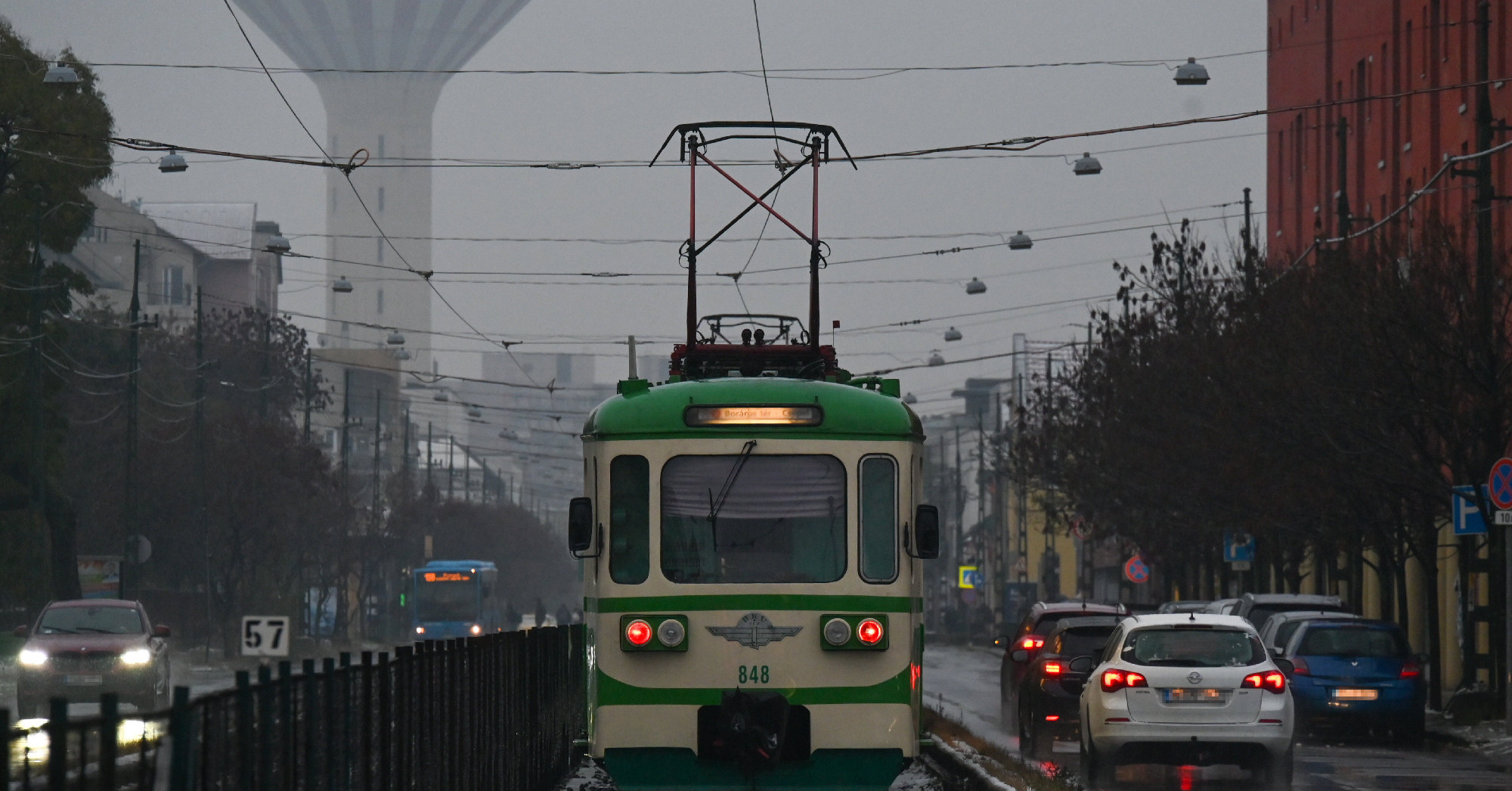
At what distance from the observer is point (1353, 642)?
86.3ft

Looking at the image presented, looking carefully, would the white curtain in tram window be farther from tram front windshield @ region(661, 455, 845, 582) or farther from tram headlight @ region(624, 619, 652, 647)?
tram headlight @ region(624, 619, 652, 647)

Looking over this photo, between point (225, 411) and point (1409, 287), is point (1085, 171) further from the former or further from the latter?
point (225, 411)

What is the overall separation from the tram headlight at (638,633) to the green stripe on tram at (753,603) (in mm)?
92

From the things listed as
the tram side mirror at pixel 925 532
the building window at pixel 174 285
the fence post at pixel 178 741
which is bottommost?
the fence post at pixel 178 741

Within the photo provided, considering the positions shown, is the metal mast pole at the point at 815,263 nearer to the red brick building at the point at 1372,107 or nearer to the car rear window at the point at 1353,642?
the car rear window at the point at 1353,642

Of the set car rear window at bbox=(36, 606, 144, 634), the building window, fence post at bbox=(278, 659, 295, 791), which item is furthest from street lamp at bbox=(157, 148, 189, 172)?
the building window

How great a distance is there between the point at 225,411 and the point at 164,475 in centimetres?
998

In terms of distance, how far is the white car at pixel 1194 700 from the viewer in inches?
715

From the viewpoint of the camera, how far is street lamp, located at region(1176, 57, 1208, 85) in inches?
1118

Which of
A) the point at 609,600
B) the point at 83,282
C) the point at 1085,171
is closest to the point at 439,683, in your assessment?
the point at 609,600

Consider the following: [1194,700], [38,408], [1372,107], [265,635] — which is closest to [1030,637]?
[265,635]

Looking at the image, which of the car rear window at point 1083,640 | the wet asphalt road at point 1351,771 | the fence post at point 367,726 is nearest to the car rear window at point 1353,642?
the wet asphalt road at point 1351,771

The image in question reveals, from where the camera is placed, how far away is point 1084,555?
2972 inches

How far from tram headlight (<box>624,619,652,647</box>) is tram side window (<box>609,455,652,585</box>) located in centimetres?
26
